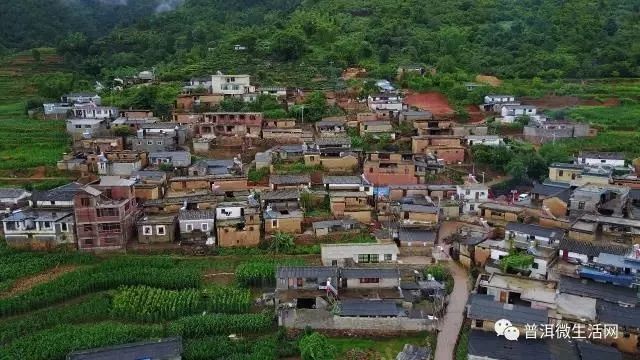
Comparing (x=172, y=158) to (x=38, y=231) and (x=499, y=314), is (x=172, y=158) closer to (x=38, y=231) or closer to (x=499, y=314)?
(x=38, y=231)

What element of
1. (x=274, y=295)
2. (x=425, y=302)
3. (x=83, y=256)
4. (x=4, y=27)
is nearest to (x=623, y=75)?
(x=425, y=302)

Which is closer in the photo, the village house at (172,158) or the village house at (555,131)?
the village house at (172,158)

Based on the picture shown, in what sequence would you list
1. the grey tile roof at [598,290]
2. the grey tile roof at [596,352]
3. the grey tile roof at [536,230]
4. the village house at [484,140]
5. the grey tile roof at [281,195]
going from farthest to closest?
1. the village house at [484,140]
2. the grey tile roof at [281,195]
3. the grey tile roof at [536,230]
4. the grey tile roof at [598,290]
5. the grey tile roof at [596,352]

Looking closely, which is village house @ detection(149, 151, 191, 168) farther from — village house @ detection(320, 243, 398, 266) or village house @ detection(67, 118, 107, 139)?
village house @ detection(320, 243, 398, 266)

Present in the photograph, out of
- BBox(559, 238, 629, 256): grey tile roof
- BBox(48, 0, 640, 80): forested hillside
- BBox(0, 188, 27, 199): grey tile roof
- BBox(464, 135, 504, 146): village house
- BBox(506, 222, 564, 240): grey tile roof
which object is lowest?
BBox(559, 238, 629, 256): grey tile roof

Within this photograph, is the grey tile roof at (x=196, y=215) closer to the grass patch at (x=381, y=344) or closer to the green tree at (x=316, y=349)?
the grass patch at (x=381, y=344)

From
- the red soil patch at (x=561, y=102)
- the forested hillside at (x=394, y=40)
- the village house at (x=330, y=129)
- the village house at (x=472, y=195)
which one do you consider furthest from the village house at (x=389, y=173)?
the forested hillside at (x=394, y=40)

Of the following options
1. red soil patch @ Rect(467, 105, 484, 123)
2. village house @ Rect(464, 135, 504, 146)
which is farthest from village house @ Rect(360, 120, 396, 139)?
red soil patch @ Rect(467, 105, 484, 123)
